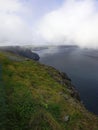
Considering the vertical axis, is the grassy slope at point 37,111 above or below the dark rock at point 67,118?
above

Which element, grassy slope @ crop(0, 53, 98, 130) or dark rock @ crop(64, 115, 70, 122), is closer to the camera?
grassy slope @ crop(0, 53, 98, 130)

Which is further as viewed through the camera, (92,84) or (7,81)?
(92,84)

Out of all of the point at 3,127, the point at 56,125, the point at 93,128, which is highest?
the point at 3,127

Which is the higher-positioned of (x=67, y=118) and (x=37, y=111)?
(x=37, y=111)

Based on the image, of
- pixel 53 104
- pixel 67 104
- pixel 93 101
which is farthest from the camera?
pixel 93 101

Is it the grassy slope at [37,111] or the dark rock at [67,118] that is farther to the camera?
the dark rock at [67,118]

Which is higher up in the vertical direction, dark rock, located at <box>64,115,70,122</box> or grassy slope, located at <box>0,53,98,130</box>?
grassy slope, located at <box>0,53,98,130</box>

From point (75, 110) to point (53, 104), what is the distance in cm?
456

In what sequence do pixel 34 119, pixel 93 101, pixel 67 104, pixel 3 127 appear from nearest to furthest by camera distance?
pixel 3 127
pixel 34 119
pixel 67 104
pixel 93 101

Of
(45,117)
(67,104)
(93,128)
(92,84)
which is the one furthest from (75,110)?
(92,84)

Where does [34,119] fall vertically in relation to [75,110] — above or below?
above

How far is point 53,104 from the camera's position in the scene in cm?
4359

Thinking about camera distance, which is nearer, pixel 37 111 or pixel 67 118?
pixel 37 111

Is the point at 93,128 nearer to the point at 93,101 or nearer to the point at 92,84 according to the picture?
the point at 93,101
